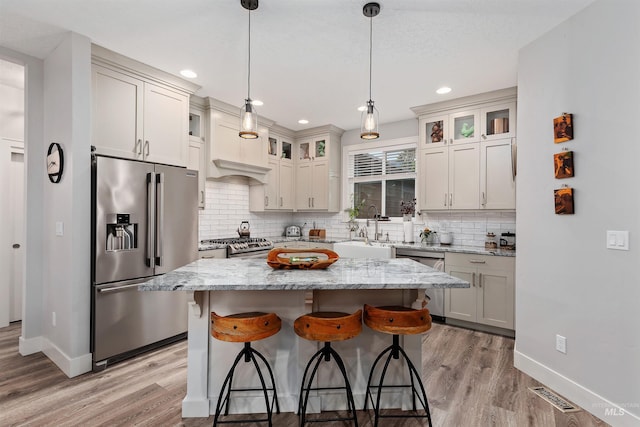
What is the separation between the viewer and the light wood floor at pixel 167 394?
2.04 m

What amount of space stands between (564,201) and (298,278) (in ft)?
6.62

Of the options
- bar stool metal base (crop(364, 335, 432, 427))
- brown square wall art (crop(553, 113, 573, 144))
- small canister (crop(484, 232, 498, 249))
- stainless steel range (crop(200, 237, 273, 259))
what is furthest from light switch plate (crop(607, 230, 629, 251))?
stainless steel range (crop(200, 237, 273, 259))

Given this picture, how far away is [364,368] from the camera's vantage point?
2191 mm

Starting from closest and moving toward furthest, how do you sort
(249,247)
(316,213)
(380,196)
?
1. (249,247)
2. (380,196)
3. (316,213)

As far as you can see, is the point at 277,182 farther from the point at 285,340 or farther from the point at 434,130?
the point at 285,340

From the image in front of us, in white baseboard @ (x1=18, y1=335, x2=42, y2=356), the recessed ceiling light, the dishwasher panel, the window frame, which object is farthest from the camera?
the window frame

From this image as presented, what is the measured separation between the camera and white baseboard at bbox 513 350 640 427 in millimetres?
1947

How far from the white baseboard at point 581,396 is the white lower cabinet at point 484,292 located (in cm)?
68

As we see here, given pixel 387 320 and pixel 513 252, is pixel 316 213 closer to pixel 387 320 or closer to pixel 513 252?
pixel 513 252

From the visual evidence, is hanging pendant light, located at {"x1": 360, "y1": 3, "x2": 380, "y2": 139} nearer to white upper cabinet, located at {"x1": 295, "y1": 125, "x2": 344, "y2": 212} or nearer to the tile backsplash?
the tile backsplash

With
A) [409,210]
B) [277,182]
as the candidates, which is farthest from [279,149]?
[409,210]

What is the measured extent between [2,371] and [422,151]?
190 inches

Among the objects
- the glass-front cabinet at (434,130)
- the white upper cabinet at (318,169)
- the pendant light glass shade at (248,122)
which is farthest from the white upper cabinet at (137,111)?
the glass-front cabinet at (434,130)

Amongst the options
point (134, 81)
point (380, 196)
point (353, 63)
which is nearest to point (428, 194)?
point (380, 196)
